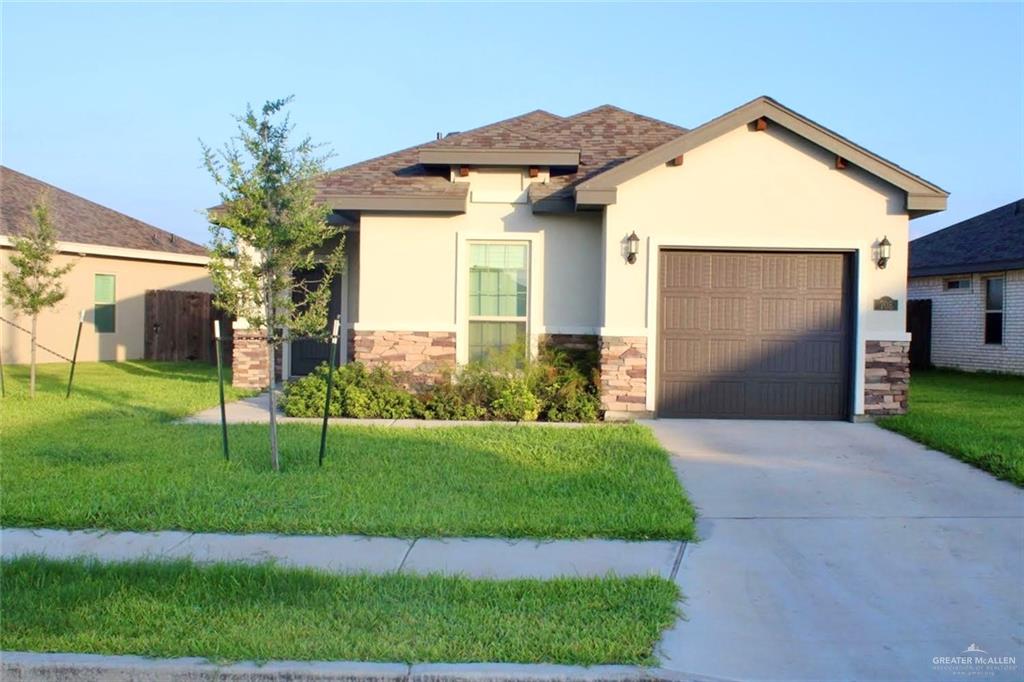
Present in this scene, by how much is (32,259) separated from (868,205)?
1260 centimetres

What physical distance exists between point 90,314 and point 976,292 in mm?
22500

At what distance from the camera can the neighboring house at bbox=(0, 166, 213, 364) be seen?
2089 cm

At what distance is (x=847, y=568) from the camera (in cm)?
600

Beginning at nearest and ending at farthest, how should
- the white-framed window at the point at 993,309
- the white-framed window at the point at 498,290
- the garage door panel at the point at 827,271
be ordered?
1. the garage door panel at the point at 827,271
2. the white-framed window at the point at 498,290
3. the white-framed window at the point at 993,309

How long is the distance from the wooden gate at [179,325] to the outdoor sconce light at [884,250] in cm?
1744

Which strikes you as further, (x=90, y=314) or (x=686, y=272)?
(x=90, y=314)

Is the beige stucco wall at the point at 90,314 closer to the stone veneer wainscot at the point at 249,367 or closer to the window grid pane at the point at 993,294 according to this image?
the stone veneer wainscot at the point at 249,367

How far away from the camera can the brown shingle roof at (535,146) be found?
514 inches

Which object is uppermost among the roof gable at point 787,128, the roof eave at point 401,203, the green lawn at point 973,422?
the roof gable at point 787,128

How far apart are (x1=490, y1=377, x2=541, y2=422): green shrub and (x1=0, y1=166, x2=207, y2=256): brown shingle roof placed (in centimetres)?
1401

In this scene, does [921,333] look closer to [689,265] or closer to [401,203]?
[689,265]

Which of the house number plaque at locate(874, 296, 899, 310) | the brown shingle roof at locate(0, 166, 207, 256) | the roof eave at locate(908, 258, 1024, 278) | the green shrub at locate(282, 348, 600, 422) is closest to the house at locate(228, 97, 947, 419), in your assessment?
the house number plaque at locate(874, 296, 899, 310)

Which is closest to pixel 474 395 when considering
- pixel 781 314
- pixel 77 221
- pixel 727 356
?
pixel 727 356

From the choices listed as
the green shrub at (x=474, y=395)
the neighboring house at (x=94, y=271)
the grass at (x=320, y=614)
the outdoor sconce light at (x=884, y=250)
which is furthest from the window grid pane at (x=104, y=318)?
the outdoor sconce light at (x=884, y=250)
